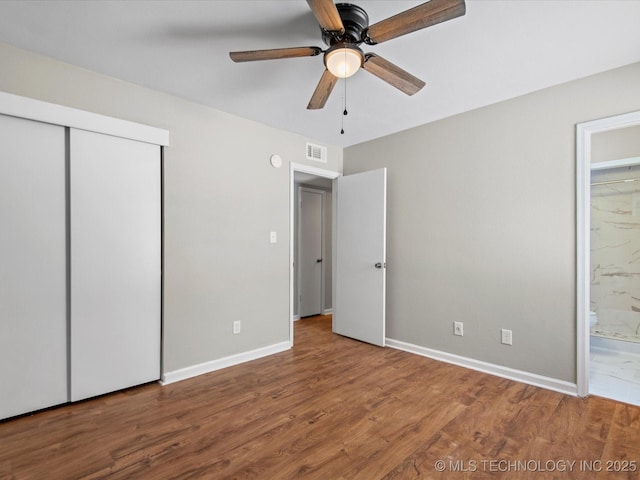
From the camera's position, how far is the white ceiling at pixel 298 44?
1.70 m

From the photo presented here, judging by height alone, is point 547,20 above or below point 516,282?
above

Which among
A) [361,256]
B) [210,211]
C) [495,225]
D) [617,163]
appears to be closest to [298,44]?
[210,211]

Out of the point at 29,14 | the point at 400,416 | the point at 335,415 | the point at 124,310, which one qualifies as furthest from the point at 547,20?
the point at 124,310

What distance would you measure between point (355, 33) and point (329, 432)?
2.31 meters

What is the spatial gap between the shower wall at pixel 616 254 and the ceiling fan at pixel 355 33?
127 inches

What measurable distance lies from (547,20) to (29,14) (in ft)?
9.41

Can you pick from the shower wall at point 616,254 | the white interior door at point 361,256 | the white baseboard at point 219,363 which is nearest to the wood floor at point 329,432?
the white baseboard at point 219,363

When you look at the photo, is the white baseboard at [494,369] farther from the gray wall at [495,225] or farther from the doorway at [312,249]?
the doorway at [312,249]

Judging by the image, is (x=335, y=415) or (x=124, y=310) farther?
(x=124, y=310)

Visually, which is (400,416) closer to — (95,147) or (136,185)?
(136,185)

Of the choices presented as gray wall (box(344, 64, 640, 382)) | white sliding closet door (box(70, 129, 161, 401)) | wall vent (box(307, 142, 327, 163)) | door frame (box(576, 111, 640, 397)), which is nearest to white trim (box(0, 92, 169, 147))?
white sliding closet door (box(70, 129, 161, 401))

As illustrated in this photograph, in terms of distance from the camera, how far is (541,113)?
8.44 ft

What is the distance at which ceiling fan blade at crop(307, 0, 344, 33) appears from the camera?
135 cm

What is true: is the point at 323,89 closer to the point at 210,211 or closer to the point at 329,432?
the point at 210,211
